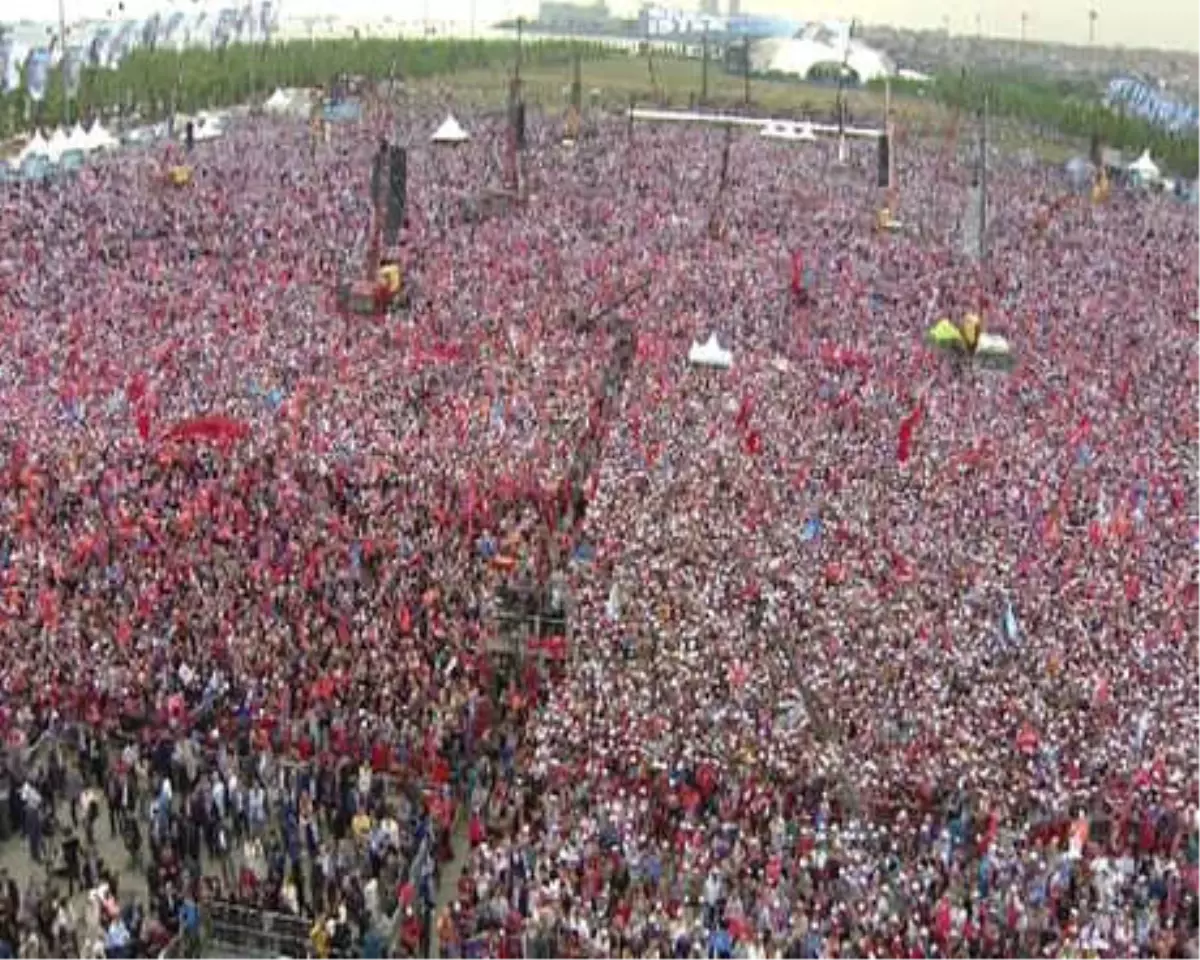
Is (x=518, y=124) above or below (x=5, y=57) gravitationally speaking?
below

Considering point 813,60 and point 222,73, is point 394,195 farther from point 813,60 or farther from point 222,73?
point 813,60

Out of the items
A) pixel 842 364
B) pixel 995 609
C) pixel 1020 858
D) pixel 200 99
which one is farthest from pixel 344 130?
pixel 1020 858

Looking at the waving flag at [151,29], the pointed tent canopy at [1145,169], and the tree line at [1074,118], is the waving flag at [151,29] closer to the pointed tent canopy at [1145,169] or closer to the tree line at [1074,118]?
the tree line at [1074,118]

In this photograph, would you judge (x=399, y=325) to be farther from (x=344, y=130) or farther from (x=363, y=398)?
(x=344, y=130)

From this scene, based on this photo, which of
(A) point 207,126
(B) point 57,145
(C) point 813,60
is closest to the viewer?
(B) point 57,145

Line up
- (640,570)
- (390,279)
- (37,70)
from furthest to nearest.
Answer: (37,70), (390,279), (640,570)

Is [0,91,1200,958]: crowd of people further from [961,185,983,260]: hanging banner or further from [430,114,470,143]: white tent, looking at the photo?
[430,114,470,143]: white tent

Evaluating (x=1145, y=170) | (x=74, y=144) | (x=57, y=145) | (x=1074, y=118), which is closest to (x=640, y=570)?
(x=57, y=145)

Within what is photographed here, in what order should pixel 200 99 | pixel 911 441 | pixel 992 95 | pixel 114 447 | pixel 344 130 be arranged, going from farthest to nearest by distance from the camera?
pixel 992 95 < pixel 200 99 < pixel 344 130 < pixel 911 441 < pixel 114 447
